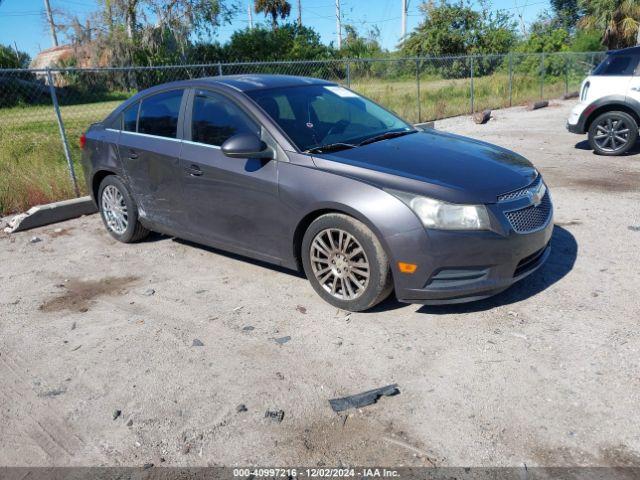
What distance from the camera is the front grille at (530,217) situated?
382 cm

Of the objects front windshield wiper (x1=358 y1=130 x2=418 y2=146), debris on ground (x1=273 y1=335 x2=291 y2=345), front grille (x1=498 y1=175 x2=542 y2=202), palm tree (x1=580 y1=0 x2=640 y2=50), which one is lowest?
debris on ground (x1=273 y1=335 x2=291 y2=345)

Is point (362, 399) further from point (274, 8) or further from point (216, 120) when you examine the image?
point (274, 8)

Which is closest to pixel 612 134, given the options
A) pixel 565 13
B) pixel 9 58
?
pixel 9 58

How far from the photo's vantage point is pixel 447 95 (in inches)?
714

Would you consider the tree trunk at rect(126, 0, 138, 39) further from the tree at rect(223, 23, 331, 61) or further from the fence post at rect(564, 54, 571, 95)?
the fence post at rect(564, 54, 571, 95)

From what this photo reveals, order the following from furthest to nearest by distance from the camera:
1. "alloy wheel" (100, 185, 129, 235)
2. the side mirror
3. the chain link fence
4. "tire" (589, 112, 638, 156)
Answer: "tire" (589, 112, 638, 156) → the chain link fence → "alloy wheel" (100, 185, 129, 235) → the side mirror

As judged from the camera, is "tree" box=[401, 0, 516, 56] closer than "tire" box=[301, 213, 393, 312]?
No

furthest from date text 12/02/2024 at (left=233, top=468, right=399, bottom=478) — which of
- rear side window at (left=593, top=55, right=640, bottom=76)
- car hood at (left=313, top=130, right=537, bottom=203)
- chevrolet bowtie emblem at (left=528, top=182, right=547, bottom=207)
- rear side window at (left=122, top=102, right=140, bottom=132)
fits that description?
rear side window at (left=593, top=55, right=640, bottom=76)

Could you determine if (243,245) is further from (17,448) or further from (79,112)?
(79,112)

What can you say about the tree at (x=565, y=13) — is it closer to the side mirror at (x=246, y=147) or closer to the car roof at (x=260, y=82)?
the car roof at (x=260, y=82)

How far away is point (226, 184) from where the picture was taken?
4621mm

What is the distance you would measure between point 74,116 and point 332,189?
1702 centimetres

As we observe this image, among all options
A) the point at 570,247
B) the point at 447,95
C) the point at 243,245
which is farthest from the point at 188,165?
the point at 447,95

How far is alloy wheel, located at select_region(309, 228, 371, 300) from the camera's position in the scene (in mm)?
3975
